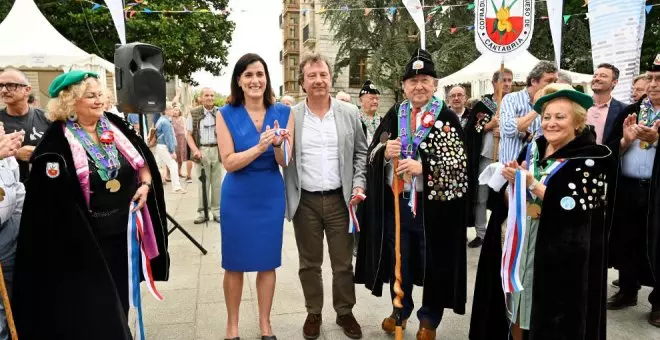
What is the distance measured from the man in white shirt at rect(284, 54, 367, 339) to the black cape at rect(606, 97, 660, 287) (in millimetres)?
1754

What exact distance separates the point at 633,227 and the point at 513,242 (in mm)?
1748

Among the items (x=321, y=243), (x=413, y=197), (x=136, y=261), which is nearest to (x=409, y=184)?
(x=413, y=197)

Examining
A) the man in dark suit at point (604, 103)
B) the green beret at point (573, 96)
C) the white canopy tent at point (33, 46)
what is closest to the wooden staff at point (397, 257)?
the green beret at point (573, 96)

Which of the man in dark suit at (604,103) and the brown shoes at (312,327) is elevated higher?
the man in dark suit at (604,103)

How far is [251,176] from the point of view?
305 centimetres

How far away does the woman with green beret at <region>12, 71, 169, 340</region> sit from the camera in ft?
7.88

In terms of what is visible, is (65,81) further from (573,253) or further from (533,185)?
(573,253)

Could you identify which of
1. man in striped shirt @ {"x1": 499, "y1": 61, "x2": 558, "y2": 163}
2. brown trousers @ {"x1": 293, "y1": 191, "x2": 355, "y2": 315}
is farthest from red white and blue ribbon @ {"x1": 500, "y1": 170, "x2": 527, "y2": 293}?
man in striped shirt @ {"x1": 499, "y1": 61, "x2": 558, "y2": 163}

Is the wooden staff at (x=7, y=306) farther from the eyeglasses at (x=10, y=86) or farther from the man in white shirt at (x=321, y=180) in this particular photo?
the eyeglasses at (x=10, y=86)

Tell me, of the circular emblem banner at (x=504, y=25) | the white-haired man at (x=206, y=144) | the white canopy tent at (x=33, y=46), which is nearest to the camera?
the circular emblem banner at (x=504, y=25)

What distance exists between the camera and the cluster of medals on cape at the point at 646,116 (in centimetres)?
354

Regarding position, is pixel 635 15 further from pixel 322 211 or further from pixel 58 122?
pixel 58 122

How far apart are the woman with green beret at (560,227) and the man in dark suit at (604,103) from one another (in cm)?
175

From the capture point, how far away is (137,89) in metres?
3.94
